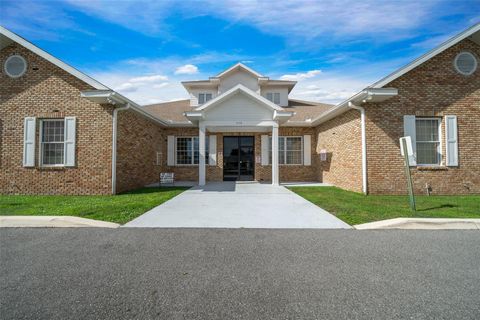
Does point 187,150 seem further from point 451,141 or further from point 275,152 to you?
point 451,141

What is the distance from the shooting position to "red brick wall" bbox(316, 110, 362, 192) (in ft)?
33.6

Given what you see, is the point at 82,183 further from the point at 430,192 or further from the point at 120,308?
the point at 430,192

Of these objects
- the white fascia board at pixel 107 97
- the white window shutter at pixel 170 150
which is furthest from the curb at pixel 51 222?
the white window shutter at pixel 170 150

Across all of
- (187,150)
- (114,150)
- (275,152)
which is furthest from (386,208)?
(187,150)

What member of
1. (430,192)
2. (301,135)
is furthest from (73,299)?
(301,135)

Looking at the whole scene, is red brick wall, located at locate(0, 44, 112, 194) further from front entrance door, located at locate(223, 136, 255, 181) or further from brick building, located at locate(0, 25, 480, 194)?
front entrance door, located at locate(223, 136, 255, 181)

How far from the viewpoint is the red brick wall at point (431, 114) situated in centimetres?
978

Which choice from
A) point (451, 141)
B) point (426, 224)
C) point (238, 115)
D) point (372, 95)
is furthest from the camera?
point (238, 115)

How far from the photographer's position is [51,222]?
554 centimetres

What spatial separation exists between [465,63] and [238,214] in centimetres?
1125

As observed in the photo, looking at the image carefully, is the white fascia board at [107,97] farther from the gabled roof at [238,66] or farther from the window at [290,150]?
the gabled roof at [238,66]

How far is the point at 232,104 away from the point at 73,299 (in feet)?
35.8

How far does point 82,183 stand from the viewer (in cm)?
993

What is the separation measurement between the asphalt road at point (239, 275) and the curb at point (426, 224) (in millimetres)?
433
